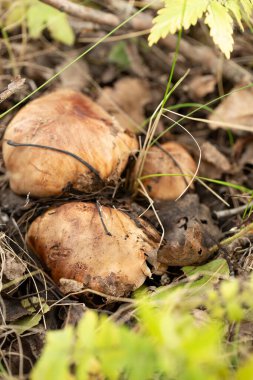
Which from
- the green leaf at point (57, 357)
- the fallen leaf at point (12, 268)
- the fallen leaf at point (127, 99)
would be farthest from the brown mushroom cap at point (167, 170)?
the green leaf at point (57, 357)

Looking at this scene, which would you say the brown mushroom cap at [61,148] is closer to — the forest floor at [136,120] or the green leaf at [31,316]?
the forest floor at [136,120]

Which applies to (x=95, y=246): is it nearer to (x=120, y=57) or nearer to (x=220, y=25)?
(x=220, y=25)

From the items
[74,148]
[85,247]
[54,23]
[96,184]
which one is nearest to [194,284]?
[85,247]

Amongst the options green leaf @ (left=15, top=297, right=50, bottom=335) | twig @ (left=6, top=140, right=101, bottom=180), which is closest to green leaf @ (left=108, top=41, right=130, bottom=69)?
twig @ (left=6, top=140, right=101, bottom=180)

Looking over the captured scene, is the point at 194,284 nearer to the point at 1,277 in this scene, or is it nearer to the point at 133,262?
the point at 133,262

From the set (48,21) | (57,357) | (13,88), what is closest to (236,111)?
(48,21)

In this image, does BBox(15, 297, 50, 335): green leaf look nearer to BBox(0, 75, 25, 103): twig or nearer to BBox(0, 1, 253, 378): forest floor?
BBox(0, 1, 253, 378): forest floor
